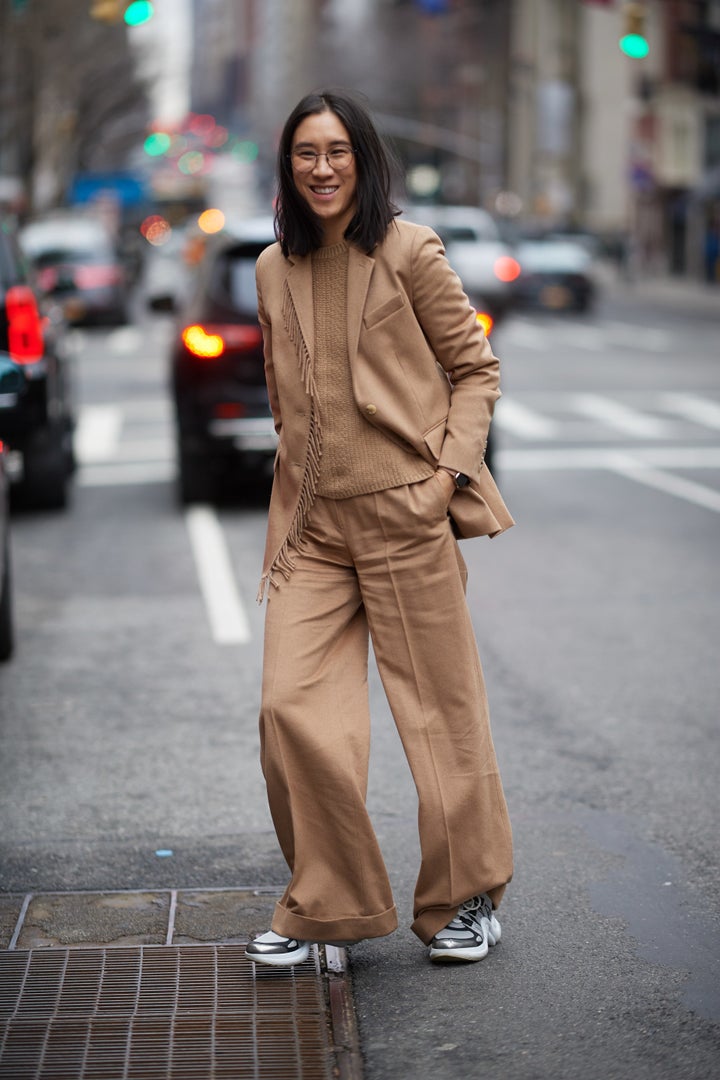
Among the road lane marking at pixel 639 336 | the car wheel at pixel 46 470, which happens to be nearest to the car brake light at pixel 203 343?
the car wheel at pixel 46 470

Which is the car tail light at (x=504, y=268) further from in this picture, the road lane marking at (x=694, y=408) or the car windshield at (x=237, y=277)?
the car windshield at (x=237, y=277)

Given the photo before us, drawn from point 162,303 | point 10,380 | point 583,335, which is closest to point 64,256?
point 583,335

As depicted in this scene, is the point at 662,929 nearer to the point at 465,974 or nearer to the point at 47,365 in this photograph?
the point at 465,974

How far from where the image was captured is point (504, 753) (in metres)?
6.02

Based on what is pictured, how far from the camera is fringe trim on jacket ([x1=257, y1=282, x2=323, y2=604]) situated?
3.96m

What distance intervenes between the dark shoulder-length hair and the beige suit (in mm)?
48

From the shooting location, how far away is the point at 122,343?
30922mm

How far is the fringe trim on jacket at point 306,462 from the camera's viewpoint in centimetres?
396

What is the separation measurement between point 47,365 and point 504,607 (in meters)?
3.94

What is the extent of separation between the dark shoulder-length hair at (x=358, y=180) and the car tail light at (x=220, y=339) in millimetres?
7397

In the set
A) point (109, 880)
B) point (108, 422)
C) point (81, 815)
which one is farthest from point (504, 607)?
point (108, 422)

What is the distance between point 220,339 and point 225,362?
0.16 m

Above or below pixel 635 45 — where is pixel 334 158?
below

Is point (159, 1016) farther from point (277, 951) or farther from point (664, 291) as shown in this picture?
point (664, 291)
